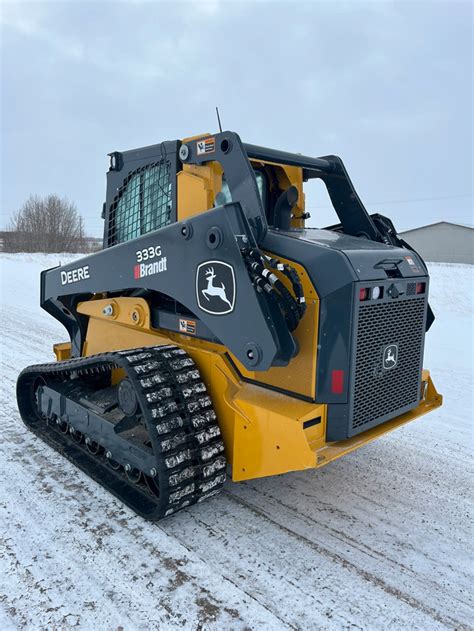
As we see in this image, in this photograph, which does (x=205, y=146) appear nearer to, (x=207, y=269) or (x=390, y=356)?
(x=207, y=269)

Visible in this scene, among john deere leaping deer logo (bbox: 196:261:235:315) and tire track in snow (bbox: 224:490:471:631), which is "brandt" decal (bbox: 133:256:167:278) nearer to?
john deere leaping deer logo (bbox: 196:261:235:315)

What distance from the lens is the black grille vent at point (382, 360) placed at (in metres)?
2.90

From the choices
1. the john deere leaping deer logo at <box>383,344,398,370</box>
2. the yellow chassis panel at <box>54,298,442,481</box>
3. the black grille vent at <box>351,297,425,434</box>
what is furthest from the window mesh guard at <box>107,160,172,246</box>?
the john deere leaping deer logo at <box>383,344,398,370</box>

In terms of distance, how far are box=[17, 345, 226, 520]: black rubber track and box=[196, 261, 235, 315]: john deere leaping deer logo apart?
0.49 meters

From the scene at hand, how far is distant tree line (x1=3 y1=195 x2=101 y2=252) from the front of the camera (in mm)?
36203

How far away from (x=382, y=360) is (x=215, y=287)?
108cm

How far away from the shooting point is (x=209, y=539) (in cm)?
288

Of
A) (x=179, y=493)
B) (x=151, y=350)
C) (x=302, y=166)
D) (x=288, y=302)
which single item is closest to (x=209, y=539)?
(x=179, y=493)

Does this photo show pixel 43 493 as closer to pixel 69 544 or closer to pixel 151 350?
pixel 69 544

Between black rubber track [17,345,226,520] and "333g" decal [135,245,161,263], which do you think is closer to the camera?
black rubber track [17,345,226,520]

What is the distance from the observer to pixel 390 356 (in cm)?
312

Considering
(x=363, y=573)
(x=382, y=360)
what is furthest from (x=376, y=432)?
(x=363, y=573)

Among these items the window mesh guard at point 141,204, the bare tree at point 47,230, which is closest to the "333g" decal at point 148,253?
the window mesh guard at point 141,204

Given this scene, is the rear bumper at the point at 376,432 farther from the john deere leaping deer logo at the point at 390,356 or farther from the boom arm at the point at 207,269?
the boom arm at the point at 207,269
